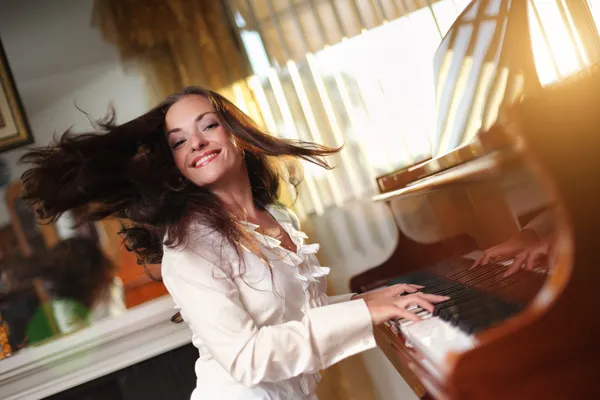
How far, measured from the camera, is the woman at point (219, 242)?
1.03 meters

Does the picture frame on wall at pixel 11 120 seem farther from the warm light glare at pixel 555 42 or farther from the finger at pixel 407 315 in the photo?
the warm light glare at pixel 555 42

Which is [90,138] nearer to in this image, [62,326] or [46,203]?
[46,203]

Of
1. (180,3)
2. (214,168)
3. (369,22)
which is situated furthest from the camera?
(369,22)

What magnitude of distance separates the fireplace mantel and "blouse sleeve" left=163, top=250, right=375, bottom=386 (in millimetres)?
964

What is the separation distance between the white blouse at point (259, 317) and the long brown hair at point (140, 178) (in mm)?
81

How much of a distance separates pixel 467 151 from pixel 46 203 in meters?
0.95

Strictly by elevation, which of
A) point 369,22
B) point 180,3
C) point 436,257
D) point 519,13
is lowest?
point 436,257

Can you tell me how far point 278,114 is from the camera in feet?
Result: 7.36

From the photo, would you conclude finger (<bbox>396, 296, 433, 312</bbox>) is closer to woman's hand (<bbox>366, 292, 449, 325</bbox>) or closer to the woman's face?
woman's hand (<bbox>366, 292, 449, 325</bbox>)

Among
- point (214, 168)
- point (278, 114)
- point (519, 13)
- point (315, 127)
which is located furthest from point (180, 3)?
point (519, 13)

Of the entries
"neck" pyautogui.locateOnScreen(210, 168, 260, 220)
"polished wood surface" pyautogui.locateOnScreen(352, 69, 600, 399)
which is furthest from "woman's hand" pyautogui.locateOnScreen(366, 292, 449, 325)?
"neck" pyautogui.locateOnScreen(210, 168, 260, 220)

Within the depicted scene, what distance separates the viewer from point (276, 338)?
1005 mm

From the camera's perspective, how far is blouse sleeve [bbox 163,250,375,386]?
1014 millimetres

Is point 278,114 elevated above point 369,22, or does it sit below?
below
